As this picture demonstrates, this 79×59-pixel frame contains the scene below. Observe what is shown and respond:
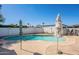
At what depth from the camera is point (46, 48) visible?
3.51m

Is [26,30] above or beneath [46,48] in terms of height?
above

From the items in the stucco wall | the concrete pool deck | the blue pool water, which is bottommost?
the concrete pool deck

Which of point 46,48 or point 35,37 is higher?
point 35,37

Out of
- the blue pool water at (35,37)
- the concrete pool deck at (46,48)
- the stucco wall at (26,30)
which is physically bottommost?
the concrete pool deck at (46,48)

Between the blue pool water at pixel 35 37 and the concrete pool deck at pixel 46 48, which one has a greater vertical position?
the blue pool water at pixel 35 37

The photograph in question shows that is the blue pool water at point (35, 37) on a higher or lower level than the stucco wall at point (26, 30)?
lower

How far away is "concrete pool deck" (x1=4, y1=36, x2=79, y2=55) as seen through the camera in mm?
3488

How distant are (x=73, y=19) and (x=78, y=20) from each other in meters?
0.06

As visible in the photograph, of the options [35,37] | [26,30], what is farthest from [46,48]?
[26,30]

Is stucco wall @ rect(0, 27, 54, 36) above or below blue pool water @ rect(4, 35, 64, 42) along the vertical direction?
above

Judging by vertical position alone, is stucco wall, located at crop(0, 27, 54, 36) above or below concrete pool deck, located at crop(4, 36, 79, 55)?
above

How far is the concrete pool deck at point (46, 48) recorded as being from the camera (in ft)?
11.4

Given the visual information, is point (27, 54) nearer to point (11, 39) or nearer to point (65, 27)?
point (11, 39)

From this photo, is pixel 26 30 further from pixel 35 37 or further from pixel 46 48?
pixel 46 48
